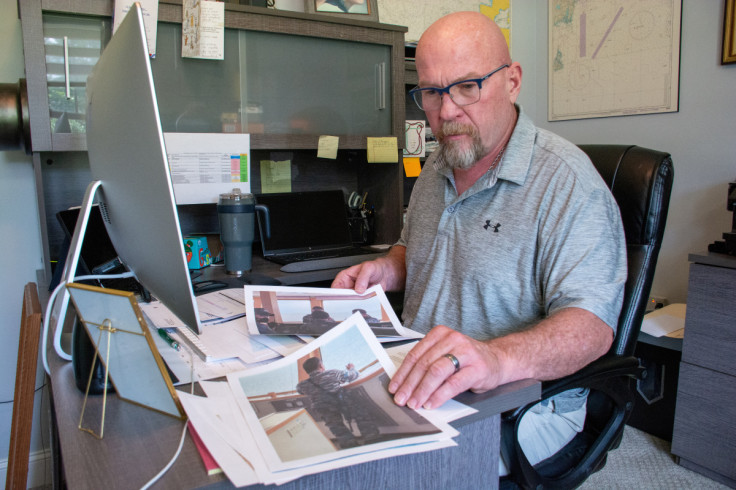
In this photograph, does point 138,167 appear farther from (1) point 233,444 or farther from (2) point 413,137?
(2) point 413,137

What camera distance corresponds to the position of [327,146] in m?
1.84

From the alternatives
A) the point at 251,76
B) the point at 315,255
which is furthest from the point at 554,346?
the point at 251,76

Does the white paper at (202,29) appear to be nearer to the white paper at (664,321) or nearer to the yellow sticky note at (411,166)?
the yellow sticky note at (411,166)

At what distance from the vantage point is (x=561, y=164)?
3.66ft

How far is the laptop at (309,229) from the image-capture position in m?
1.87

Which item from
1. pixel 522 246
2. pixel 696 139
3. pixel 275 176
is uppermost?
pixel 696 139

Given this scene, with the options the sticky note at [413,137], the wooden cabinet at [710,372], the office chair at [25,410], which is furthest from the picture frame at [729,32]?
the office chair at [25,410]

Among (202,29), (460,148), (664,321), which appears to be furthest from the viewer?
→ (664,321)

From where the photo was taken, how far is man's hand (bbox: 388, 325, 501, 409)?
25.9 inches

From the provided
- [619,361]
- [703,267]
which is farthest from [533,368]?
[703,267]

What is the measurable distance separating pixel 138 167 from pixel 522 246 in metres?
0.77

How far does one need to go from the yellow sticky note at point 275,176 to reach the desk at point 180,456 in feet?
4.11

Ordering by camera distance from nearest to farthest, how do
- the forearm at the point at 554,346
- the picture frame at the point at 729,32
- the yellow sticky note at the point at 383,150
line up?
the forearm at the point at 554,346
the yellow sticky note at the point at 383,150
the picture frame at the point at 729,32

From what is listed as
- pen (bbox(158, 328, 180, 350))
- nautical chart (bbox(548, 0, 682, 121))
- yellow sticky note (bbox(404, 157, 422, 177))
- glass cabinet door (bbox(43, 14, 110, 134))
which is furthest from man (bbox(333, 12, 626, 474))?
nautical chart (bbox(548, 0, 682, 121))
